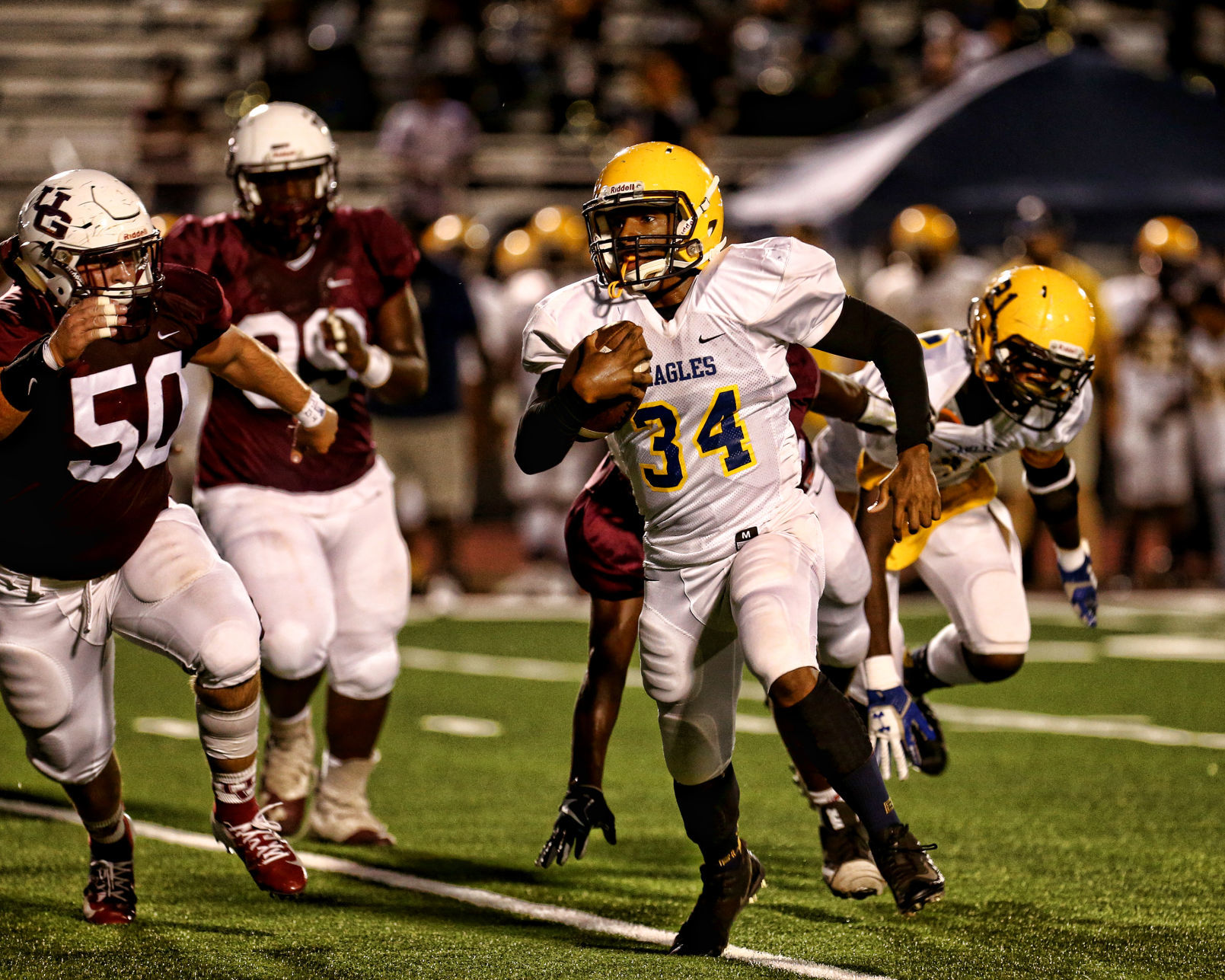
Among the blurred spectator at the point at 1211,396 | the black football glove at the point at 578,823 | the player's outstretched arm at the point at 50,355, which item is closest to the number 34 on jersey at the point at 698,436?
the black football glove at the point at 578,823

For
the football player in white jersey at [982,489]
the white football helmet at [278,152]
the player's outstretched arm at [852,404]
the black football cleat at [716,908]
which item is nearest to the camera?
the black football cleat at [716,908]

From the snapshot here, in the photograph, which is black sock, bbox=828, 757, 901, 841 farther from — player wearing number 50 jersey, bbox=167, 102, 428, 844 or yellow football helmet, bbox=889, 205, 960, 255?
yellow football helmet, bbox=889, 205, 960, 255

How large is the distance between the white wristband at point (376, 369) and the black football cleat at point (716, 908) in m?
1.73

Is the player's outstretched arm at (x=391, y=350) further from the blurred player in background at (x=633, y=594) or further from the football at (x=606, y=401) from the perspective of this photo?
the football at (x=606, y=401)

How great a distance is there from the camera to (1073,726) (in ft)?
22.8

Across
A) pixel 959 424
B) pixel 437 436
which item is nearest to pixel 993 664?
pixel 959 424

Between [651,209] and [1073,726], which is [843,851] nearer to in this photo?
[651,209]

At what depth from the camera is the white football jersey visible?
5.00 m

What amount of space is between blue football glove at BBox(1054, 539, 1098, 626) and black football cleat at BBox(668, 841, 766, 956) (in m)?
1.83

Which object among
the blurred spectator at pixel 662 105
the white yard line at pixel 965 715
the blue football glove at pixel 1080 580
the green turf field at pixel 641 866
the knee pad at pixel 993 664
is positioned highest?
the blurred spectator at pixel 662 105

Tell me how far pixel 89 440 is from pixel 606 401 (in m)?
1.15

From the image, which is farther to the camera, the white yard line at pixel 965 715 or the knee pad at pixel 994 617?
the white yard line at pixel 965 715

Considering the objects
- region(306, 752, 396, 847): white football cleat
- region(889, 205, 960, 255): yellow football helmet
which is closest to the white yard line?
region(306, 752, 396, 847): white football cleat

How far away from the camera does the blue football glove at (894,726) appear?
14.4ft
